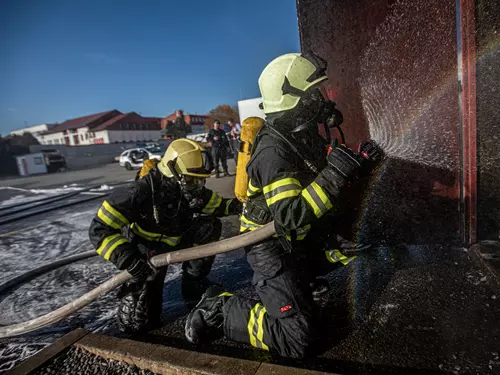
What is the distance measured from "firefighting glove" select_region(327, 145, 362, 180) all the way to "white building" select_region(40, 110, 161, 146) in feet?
185

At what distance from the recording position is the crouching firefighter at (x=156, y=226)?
2.19m

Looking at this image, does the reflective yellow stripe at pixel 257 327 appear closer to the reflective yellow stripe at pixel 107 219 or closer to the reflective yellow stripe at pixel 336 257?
the reflective yellow stripe at pixel 336 257

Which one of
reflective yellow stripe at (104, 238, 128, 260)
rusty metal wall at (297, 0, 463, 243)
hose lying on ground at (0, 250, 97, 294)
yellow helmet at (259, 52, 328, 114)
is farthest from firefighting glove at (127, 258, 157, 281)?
rusty metal wall at (297, 0, 463, 243)

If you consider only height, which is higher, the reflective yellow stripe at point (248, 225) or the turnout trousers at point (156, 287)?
the reflective yellow stripe at point (248, 225)

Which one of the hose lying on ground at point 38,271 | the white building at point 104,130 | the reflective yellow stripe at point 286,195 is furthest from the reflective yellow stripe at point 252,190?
the white building at point 104,130

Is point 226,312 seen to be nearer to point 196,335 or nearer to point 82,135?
point 196,335

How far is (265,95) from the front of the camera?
1966 mm

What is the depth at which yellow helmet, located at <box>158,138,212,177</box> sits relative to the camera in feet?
7.90

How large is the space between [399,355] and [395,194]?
1.58 metres

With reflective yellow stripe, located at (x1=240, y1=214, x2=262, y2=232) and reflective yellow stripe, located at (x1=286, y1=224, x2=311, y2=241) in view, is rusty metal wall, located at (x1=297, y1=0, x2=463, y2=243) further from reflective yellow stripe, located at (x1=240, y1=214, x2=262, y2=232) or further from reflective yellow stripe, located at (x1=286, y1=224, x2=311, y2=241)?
reflective yellow stripe, located at (x1=240, y1=214, x2=262, y2=232)

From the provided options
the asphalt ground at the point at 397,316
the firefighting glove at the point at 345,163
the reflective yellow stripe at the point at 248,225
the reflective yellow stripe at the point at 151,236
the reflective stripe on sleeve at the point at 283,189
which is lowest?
the asphalt ground at the point at 397,316

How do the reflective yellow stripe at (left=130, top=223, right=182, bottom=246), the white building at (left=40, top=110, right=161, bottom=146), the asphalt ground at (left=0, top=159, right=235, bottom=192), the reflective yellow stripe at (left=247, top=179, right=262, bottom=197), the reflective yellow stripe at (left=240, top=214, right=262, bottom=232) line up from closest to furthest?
1. the reflective yellow stripe at (left=247, top=179, right=262, bottom=197)
2. the reflective yellow stripe at (left=240, top=214, right=262, bottom=232)
3. the reflective yellow stripe at (left=130, top=223, right=182, bottom=246)
4. the asphalt ground at (left=0, top=159, right=235, bottom=192)
5. the white building at (left=40, top=110, right=161, bottom=146)

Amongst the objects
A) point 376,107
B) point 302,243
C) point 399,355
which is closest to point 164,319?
point 302,243

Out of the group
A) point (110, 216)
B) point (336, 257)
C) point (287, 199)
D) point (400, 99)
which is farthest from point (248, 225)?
point (400, 99)
